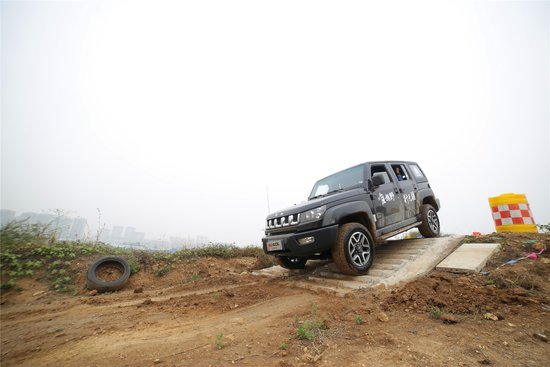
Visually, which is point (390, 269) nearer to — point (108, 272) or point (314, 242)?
point (314, 242)

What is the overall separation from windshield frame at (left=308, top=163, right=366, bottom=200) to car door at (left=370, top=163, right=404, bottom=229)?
0.24m

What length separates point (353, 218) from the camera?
429 cm

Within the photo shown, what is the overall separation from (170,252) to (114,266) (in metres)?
1.52

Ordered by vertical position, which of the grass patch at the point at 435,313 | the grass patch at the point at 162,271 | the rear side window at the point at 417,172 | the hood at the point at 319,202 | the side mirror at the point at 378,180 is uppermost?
the rear side window at the point at 417,172

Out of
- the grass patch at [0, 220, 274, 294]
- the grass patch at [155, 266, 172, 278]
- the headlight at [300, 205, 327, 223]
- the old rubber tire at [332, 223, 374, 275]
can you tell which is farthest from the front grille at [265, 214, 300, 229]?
the grass patch at [155, 266, 172, 278]

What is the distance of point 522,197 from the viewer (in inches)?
206

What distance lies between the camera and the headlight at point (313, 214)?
12.6 ft

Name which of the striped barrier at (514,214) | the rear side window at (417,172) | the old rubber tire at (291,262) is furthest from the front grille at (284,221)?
the striped barrier at (514,214)

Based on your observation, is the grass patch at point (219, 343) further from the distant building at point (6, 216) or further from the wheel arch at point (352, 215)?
the distant building at point (6, 216)

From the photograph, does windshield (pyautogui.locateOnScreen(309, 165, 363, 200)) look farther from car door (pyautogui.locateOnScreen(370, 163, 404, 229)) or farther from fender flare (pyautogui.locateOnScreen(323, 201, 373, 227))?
fender flare (pyautogui.locateOnScreen(323, 201, 373, 227))

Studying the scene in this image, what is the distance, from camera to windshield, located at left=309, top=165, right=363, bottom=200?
16.0ft

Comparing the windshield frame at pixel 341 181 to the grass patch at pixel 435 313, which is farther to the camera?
the windshield frame at pixel 341 181

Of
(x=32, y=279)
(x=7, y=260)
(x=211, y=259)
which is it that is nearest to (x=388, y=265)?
(x=211, y=259)

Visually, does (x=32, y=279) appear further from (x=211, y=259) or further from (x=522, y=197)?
(x=522, y=197)
